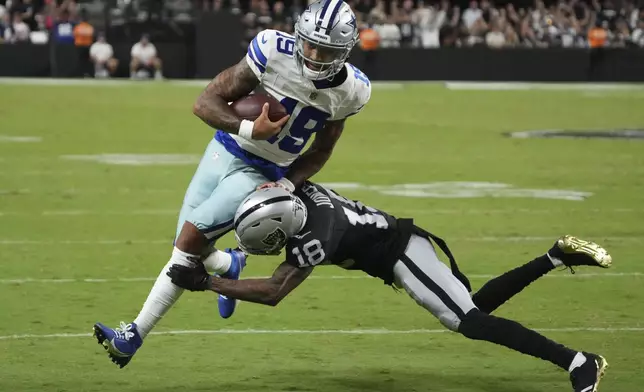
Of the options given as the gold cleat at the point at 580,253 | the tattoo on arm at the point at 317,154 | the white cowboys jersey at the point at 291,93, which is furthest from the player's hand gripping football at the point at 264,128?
the gold cleat at the point at 580,253

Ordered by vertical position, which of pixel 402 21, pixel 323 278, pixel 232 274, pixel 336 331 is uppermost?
pixel 232 274

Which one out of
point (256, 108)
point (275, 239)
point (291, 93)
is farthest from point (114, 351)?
point (291, 93)

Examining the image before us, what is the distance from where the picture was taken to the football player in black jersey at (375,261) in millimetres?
4770

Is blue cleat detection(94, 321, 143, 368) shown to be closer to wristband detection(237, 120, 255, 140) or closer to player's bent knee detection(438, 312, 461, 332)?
wristband detection(237, 120, 255, 140)

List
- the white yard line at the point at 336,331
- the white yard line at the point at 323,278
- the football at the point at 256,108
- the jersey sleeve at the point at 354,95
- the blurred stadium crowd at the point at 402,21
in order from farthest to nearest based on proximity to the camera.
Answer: the blurred stadium crowd at the point at 402,21 < the white yard line at the point at 323,278 < the white yard line at the point at 336,331 < the jersey sleeve at the point at 354,95 < the football at the point at 256,108

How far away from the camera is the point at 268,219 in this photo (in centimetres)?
475

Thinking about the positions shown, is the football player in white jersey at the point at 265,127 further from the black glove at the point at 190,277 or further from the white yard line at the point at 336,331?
the white yard line at the point at 336,331

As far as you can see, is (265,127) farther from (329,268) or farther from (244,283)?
(329,268)

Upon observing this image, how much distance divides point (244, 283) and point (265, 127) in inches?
25.5

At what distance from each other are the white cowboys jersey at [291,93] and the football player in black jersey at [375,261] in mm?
231

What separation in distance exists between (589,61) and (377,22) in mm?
4211

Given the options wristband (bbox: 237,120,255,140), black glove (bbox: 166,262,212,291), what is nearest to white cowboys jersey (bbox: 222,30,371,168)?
wristband (bbox: 237,120,255,140)

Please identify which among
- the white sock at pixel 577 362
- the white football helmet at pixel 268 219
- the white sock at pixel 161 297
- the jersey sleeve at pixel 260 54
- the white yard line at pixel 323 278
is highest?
the jersey sleeve at pixel 260 54

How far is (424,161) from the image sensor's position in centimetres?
1310
